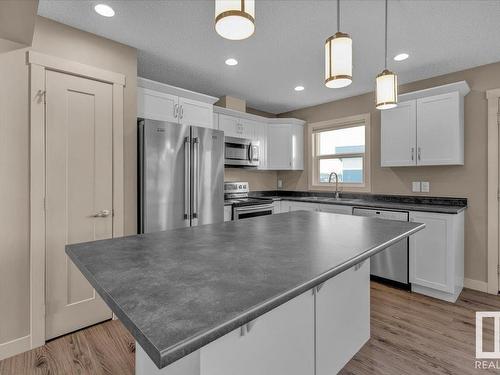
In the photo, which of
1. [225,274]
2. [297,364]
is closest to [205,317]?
[225,274]

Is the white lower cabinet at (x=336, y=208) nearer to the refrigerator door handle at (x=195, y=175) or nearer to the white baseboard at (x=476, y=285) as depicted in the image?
the white baseboard at (x=476, y=285)

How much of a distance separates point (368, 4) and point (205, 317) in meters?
2.35

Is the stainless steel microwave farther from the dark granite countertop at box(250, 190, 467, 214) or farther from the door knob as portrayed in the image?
the door knob

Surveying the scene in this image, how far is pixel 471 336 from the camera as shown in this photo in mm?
2227

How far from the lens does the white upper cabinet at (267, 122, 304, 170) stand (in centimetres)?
470

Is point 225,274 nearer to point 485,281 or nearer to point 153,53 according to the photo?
point 153,53

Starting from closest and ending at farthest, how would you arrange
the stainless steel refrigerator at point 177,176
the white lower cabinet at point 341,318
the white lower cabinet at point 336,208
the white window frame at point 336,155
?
the white lower cabinet at point 341,318
the stainless steel refrigerator at point 177,176
the white lower cabinet at point 336,208
the white window frame at point 336,155

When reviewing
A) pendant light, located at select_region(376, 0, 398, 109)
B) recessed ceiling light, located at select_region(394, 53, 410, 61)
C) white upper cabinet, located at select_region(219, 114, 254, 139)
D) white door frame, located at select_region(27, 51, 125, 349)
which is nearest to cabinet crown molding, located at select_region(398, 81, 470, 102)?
recessed ceiling light, located at select_region(394, 53, 410, 61)

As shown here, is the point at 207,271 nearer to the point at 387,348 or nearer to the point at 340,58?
the point at 340,58

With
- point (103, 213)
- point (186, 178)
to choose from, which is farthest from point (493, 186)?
point (103, 213)

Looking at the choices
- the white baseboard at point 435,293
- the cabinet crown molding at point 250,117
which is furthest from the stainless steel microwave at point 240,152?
the white baseboard at point 435,293

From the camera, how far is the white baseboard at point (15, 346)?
1.99 meters

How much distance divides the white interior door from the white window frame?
3.29 metres

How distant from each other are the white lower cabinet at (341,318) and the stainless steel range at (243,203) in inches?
81.2
